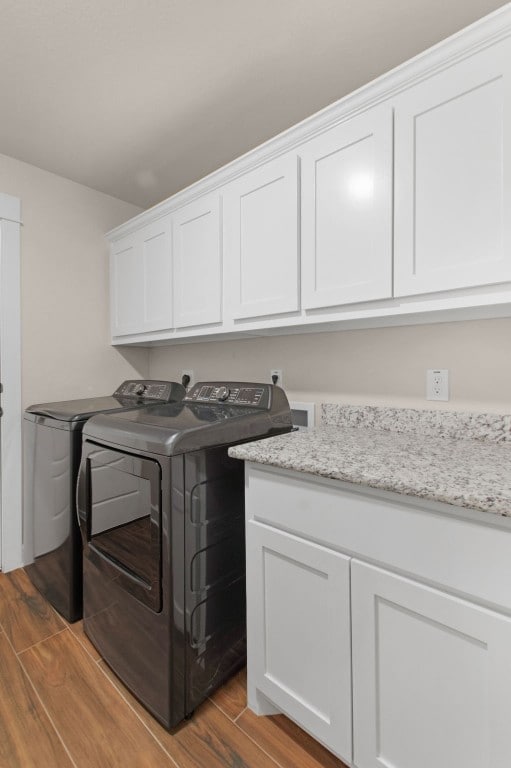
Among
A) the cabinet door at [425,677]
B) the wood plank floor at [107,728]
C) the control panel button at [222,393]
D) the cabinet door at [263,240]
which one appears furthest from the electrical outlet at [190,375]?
the cabinet door at [425,677]

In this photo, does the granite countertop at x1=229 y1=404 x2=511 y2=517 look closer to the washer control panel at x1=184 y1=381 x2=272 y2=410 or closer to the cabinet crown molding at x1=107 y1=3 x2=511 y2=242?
the washer control panel at x1=184 y1=381 x2=272 y2=410

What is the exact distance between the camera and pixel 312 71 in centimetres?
151

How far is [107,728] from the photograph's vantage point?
1.20 metres

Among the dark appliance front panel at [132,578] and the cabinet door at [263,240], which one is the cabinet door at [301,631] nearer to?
the dark appliance front panel at [132,578]

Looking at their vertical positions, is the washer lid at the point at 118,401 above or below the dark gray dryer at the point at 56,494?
above

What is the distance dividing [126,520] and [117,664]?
56cm

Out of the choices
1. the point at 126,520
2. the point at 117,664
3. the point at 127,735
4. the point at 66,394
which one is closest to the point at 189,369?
the point at 66,394

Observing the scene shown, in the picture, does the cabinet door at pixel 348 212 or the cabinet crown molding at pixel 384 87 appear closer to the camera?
the cabinet crown molding at pixel 384 87

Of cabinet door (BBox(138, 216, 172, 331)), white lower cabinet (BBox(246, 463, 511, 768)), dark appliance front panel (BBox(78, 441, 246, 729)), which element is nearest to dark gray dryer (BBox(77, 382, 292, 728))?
dark appliance front panel (BBox(78, 441, 246, 729))

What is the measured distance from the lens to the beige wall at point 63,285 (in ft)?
7.30

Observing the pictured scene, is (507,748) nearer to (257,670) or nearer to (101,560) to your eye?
(257,670)

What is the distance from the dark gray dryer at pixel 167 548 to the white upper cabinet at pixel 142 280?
852 millimetres

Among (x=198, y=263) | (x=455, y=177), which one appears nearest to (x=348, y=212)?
(x=455, y=177)

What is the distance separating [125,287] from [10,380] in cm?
88
